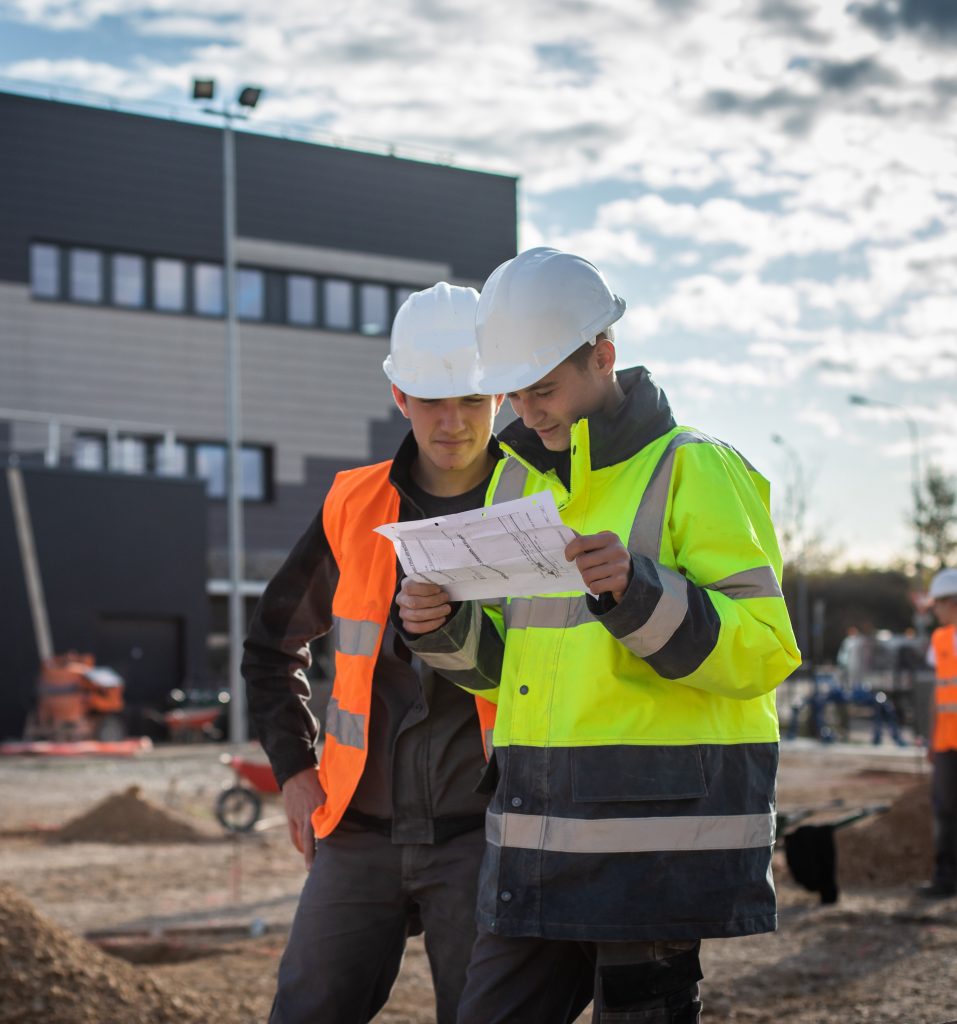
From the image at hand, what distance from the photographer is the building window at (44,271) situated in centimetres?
3372

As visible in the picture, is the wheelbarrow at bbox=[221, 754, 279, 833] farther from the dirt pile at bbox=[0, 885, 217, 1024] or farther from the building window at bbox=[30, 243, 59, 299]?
the building window at bbox=[30, 243, 59, 299]

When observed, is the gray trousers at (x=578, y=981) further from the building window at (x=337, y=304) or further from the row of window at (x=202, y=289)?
the building window at (x=337, y=304)

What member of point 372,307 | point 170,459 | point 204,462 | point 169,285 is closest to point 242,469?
point 204,462

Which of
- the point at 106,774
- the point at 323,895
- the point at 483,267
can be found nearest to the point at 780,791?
the point at 106,774

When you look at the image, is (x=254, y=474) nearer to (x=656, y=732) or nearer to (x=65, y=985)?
(x=65, y=985)

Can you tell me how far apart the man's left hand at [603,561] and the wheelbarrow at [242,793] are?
32.6ft

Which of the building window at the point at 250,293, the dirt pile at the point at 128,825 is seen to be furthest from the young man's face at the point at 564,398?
the building window at the point at 250,293

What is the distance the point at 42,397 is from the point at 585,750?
32.6 meters

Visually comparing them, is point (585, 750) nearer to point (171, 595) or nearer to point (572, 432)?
point (572, 432)

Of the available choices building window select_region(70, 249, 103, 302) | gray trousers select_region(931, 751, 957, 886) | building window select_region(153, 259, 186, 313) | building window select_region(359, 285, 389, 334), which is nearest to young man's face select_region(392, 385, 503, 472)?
gray trousers select_region(931, 751, 957, 886)

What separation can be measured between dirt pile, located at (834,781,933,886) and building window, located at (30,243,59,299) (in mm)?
26006

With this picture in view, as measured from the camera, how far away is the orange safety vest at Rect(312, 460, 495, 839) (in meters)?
3.59

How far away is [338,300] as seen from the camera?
124 ft

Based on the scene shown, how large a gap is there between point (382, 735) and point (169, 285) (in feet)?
109
